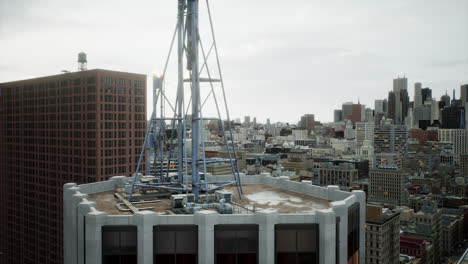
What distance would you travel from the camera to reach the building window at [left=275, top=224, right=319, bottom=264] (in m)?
25.1

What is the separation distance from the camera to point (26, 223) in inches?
5974

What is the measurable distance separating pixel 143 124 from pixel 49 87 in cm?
3954

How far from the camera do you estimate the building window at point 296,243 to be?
25.1 meters

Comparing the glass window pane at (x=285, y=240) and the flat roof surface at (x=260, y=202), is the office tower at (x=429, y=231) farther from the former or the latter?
the glass window pane at (x=285, y=240)

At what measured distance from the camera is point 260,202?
32.3 m

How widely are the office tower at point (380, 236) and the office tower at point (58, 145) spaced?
86.0 m

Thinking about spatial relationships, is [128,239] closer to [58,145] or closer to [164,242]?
[164,242]

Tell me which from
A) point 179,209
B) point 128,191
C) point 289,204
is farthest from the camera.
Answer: point 128,191

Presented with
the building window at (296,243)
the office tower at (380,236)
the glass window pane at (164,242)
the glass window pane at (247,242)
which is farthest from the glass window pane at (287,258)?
the office tower at (380,236)

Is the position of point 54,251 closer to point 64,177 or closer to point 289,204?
point 64,177

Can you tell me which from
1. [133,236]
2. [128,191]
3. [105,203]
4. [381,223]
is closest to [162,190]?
[128,191]

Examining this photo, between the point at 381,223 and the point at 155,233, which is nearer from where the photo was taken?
the point at 155,233

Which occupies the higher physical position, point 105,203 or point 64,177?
point 105,203

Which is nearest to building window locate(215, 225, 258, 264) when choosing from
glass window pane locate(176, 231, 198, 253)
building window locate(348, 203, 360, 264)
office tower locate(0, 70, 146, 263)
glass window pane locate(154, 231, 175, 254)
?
glass window pane locate(176, 231, 198, 253)
